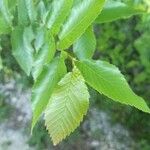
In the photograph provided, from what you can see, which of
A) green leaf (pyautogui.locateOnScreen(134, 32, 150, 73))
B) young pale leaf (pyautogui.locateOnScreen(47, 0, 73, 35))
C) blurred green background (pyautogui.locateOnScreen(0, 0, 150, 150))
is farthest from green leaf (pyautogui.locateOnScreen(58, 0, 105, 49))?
blurred green background (pyautogui.locateOnScreen(0, 0, 150, 150))

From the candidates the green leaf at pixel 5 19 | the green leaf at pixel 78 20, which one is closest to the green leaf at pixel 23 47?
the green leaf at pixel 5 19

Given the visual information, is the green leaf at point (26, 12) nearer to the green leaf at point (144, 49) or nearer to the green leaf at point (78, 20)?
the green leaf at point (78, 20)

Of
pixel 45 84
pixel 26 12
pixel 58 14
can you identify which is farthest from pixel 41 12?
pixel 45 84

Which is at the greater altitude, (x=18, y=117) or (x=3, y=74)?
(x=3, y=74)

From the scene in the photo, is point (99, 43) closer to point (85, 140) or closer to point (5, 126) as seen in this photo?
point (85, 140)

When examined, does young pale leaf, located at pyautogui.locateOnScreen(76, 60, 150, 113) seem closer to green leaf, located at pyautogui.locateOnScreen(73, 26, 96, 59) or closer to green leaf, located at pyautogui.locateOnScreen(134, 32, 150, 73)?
Result: green leaf, located at pyautogui.locateOnScreen(73, 26, 96, 59)

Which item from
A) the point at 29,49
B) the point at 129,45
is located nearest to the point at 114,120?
the point at 129,45

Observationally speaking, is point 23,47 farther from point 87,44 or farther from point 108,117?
point 108,117
